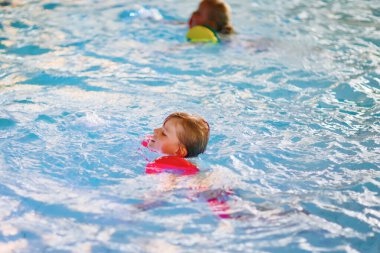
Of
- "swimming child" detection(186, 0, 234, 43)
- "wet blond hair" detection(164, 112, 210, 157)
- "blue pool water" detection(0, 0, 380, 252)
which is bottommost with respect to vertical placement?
"blue pool water" detection(0, 0, 380, 252)

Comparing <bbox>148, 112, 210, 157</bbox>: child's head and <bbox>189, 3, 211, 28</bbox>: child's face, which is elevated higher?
<bbox>189, 3, 211, 28</bbox>: child's face

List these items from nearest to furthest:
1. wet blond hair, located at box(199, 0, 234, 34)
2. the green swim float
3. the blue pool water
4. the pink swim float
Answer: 1. the blue pool water
2. the pink swim float
3. the green swim float
4. wet blond hair, located at box(199, 0, 234, 34)

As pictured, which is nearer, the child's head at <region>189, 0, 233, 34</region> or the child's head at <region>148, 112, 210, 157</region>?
the child's head at <region>148, 112, 210, 157</region>

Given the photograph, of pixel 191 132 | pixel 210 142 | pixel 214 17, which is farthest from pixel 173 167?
pixel 214 17

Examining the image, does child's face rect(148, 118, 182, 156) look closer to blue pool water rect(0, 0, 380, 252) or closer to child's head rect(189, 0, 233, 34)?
blue pool water rect(0, 0, 380, 252)

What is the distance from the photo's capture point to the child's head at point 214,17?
7.39 meters

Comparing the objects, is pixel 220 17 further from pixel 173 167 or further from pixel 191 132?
pixel 173 167

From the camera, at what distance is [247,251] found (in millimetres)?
3072

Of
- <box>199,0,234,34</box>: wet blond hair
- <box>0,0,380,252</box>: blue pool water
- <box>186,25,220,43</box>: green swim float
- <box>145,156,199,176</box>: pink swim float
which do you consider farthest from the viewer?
<box>199,0,234,34</box>: wet blond hair

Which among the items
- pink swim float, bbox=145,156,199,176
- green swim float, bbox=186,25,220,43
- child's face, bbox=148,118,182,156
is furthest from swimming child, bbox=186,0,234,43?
pink swim float, bbox=145,156,199,176

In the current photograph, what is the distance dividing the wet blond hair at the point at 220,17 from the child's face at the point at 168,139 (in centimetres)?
364

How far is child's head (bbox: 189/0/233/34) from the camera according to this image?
24.3 ft

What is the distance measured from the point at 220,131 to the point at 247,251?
1.72m

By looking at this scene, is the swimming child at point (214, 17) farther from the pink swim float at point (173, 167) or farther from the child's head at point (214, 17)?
the pink swim float at point (173, 167)
